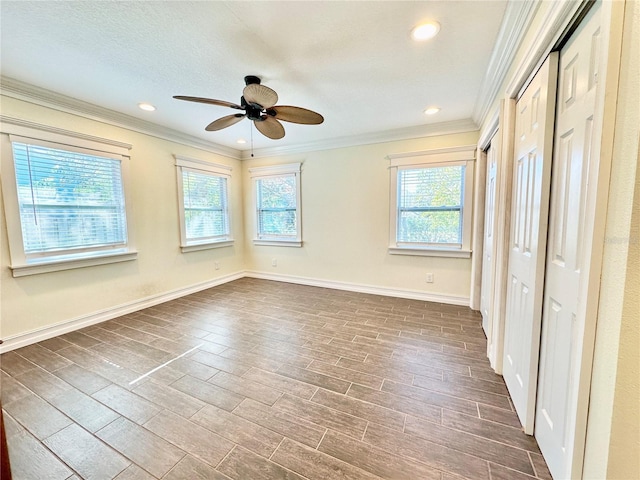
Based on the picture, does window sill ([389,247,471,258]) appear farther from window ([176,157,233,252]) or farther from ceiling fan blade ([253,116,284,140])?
window ([176,157,233,252])

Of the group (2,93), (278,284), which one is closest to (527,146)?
(278,284)

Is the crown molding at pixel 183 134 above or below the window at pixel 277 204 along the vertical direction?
above

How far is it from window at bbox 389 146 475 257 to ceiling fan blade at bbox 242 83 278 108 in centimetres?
235

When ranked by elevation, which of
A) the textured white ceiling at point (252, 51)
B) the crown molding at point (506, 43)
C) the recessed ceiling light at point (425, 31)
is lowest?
the crown molding at point (506, 43)

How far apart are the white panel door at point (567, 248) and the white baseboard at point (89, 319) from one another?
4.25 m

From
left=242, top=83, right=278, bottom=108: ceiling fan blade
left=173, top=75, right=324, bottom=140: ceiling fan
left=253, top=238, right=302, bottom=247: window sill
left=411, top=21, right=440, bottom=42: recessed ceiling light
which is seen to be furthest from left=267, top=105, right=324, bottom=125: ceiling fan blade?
left=253, top=238, right=302, bottom=247: window sill

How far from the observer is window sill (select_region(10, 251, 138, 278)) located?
2.58 metres

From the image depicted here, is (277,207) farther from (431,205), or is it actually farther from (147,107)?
(431,205)

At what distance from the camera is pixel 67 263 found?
288cm

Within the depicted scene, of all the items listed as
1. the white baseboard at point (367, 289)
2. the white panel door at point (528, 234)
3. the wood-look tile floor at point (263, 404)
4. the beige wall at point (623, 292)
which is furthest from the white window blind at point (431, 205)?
the beige wall at point (623, 292)

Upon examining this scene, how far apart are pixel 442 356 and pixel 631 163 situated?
208 cm

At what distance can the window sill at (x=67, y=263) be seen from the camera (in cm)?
258

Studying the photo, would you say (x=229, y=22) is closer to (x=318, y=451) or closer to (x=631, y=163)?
(x=631, y=163)

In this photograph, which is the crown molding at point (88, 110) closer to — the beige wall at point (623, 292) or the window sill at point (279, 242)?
the window sill at point (279, 242)
